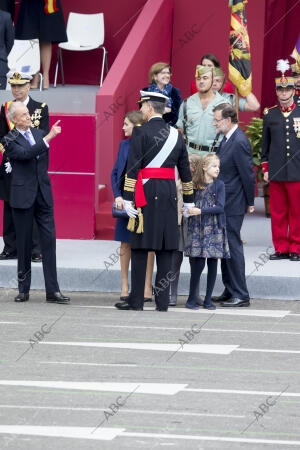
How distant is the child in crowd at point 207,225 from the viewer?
11.0 metres

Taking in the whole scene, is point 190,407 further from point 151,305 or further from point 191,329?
point 151,305

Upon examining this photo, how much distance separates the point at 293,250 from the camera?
43.5ft

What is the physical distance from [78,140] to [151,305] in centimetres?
367

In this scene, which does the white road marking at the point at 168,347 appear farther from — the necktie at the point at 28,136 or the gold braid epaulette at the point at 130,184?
the necktie at the point at 28,136

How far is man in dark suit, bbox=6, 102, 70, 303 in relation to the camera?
11320 millimetres

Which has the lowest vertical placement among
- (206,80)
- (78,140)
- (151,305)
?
(151,305)

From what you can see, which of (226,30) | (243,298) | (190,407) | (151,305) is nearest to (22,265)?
(151,305)

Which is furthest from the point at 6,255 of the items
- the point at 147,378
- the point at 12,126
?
the point at 147,378

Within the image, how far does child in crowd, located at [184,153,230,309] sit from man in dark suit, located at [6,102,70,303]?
4.30 ft

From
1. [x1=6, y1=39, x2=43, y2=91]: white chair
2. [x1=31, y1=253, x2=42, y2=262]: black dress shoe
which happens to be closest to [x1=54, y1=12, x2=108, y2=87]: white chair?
[x1=6, y1=39, x2=43, y2=91]: white chair

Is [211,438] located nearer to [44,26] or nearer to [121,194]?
[121,194]

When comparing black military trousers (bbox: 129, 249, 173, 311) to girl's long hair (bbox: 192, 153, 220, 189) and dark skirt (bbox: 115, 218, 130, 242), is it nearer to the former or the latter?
dark skirt (bbox: 115, 218, 130, 242)

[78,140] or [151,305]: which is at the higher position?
[78,140]

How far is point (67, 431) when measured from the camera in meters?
6.95
